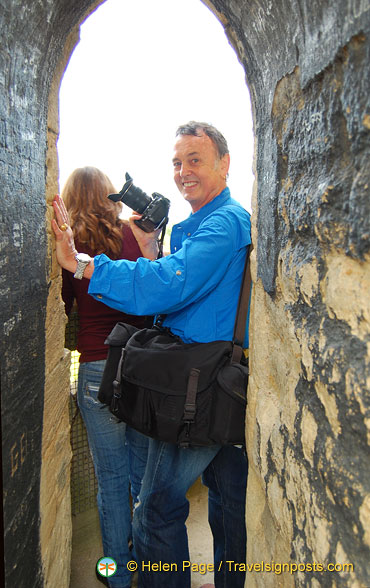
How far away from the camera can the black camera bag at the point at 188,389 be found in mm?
1207

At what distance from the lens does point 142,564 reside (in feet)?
4.33

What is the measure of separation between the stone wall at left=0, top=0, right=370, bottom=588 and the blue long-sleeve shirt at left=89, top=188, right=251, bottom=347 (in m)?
0.13

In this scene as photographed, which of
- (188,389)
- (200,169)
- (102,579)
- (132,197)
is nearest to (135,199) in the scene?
(132,197)

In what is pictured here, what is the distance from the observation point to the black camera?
155 centimetres

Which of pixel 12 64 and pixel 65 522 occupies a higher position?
pixel 12 64

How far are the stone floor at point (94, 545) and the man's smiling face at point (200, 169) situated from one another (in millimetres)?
1564

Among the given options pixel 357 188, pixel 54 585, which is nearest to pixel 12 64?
pixel 357 188

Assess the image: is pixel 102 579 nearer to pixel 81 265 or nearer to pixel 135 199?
pixel 81 265

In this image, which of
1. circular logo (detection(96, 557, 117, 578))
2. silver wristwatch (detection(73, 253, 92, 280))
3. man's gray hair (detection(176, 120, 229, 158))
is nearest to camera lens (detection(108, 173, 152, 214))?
man's gray hair (detection(176, 120, 229, 158))

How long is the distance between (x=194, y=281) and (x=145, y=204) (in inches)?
20.8

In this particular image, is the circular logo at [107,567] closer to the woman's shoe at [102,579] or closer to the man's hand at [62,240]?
the woman's shoe at [102,579]

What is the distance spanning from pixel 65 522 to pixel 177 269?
1012mm

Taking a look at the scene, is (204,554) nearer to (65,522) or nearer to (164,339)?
(65,522)

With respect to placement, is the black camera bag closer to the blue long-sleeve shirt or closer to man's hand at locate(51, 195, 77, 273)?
the blue long-sleeve shirt
